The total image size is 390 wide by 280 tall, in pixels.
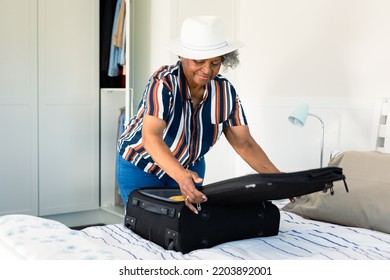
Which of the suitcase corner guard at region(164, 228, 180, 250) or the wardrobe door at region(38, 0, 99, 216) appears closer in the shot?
the suitcase corner guard at region(164, 228, 180, 250)

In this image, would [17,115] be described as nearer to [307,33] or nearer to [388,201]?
[307,33]

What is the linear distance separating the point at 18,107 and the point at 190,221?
2856mm

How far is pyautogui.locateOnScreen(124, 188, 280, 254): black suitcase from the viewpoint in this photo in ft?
6.17

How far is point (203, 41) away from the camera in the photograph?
221 centimetres

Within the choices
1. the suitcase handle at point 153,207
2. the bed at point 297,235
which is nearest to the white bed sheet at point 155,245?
the bed at point 297,235

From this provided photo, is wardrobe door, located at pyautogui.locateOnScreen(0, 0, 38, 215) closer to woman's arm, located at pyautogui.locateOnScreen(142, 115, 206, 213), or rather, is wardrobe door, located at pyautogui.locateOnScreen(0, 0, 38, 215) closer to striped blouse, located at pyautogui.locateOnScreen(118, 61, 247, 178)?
striped blouse, located at pyautogui.locateOnScreen(118, 61, 247, 178)

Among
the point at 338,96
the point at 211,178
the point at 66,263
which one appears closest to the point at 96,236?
the point at 66,263

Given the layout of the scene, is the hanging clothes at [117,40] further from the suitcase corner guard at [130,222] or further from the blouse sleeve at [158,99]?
the suitcase corner guard at [130,222]

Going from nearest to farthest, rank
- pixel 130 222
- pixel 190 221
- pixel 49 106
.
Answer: pixel 190 221
pixel 130 222
pixel 49 106

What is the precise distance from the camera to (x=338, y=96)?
3.26 metres

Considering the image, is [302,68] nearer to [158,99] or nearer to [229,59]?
[229,59]

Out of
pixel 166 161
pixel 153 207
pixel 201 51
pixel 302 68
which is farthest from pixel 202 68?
pixel 302 68

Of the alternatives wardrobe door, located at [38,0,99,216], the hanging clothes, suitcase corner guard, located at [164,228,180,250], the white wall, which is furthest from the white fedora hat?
wardrobe door, located at [38,0,99,216]

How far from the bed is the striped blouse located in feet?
1.15
